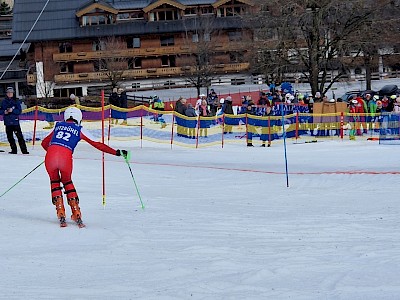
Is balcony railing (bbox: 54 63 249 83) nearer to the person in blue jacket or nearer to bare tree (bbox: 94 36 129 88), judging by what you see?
bare tree (bbox: 94 36 129 88)

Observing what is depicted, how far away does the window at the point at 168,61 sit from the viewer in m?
72.1

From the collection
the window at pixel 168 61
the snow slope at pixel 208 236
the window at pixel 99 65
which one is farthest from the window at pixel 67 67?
the snow slope at pixel 208 236

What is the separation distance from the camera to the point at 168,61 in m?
72.3

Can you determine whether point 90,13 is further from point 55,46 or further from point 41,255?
point 41,255

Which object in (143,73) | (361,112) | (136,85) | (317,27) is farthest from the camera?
(136,85)

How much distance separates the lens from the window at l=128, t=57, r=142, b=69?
70.8 m

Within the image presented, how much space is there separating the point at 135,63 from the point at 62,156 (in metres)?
61.0

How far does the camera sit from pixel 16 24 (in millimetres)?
71125

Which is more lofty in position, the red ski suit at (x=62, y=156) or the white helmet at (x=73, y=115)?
the white helmet at (x=73, y=115)

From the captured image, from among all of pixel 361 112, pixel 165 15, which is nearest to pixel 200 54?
pixel 165 15

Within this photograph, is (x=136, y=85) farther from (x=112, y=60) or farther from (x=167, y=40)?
(x=167, y=40)

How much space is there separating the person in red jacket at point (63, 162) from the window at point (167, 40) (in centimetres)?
6124

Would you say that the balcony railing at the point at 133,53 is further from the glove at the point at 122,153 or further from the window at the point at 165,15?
the glove at the point at 122,153

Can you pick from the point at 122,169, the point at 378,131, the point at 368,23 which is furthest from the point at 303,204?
the point at 368,23
